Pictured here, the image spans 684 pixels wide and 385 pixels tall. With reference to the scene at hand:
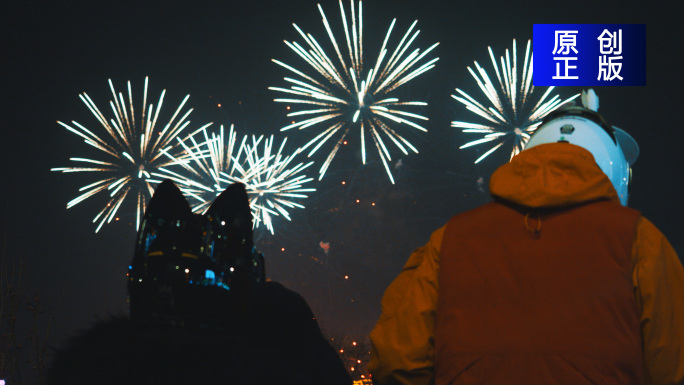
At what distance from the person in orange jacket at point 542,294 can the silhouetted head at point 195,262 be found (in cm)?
67

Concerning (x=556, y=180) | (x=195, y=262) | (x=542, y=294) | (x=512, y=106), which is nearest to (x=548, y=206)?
(x=556, y=180)

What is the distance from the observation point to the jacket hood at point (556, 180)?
258 centimetres

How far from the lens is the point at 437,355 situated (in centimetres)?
267

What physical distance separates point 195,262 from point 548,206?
1424 mm

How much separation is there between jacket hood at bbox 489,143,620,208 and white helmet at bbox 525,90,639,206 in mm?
1140

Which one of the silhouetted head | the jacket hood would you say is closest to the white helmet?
the jacket hood

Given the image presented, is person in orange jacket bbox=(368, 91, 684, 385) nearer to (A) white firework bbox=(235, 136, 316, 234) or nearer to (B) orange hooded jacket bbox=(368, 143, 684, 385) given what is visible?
(B) orange hooded jacket bbox=(368, 143, 684, 385)

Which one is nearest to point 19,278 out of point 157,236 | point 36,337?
point 36,337

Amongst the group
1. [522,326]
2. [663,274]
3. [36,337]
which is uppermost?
[663,274]

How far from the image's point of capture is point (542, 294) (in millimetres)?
2498

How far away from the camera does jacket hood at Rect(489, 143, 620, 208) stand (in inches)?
102

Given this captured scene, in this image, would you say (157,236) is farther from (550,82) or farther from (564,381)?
(550,82)

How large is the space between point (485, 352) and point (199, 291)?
1137 mm

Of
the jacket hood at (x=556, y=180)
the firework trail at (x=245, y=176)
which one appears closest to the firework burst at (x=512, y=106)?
the firework trail at (x=245, y=176)
